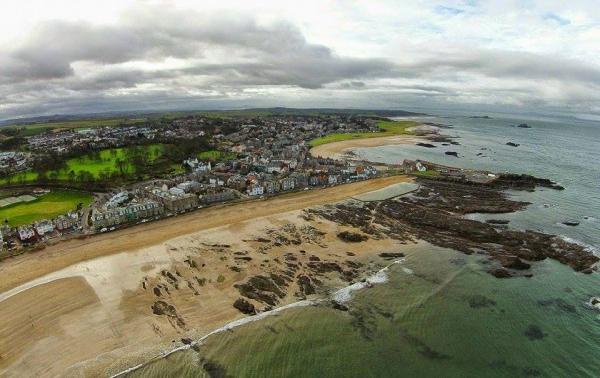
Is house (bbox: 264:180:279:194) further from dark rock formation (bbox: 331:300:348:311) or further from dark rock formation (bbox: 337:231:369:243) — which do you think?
dark rock formation (bbox: 331:300:348:311)

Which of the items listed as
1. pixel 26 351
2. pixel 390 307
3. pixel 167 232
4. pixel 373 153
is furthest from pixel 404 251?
pixel 373 153

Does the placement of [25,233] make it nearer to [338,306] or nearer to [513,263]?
[338,306]

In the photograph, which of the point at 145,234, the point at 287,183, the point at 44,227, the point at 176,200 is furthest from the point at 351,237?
the point at 44,227

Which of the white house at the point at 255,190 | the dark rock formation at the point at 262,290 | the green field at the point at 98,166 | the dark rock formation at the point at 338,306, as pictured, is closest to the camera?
the dark rock formation at the point at 338,306

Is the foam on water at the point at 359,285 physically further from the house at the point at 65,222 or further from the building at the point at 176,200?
Answer: the house at the point at 65,222

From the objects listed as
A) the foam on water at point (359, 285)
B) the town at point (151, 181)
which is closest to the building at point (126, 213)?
the town at point (151, 181)

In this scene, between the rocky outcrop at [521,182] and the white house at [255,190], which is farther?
the rocky outcrop at [521,182]
